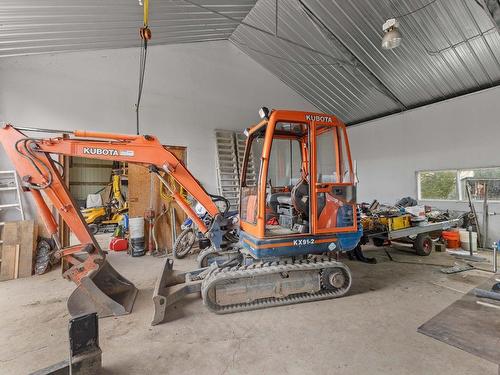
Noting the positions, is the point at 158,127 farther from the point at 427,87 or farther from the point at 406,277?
the point at 427,87

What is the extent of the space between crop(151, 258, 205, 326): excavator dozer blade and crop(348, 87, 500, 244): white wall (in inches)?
258

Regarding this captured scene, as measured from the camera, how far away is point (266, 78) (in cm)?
780

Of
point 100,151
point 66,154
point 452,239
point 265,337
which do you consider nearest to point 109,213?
point 66,154

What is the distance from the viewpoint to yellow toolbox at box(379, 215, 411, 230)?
4.90m

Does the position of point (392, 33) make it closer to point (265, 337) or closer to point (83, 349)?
point (265, 337)

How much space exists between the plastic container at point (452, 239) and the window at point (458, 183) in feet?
3.77

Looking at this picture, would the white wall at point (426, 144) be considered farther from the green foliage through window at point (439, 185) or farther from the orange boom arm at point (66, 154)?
the orange boom arm at point (66, 154)

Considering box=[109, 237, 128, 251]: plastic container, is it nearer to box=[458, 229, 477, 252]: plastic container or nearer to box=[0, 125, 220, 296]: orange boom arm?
box=[0, 125, 220, 296]: orange boom arm

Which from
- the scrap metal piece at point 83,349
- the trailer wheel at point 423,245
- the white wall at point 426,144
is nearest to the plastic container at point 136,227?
the scrap metal piece at point 83,349

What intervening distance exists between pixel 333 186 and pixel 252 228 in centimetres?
118

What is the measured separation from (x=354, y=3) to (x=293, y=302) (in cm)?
533

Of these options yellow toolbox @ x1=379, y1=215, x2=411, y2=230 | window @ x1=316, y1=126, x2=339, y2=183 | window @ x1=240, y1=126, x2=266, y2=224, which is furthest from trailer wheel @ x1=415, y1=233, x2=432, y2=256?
window @ x1=240, y1=126, x2=266, y2=224

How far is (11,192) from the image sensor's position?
496cm

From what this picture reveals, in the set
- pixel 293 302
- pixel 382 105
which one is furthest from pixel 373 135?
pixel 293 302
